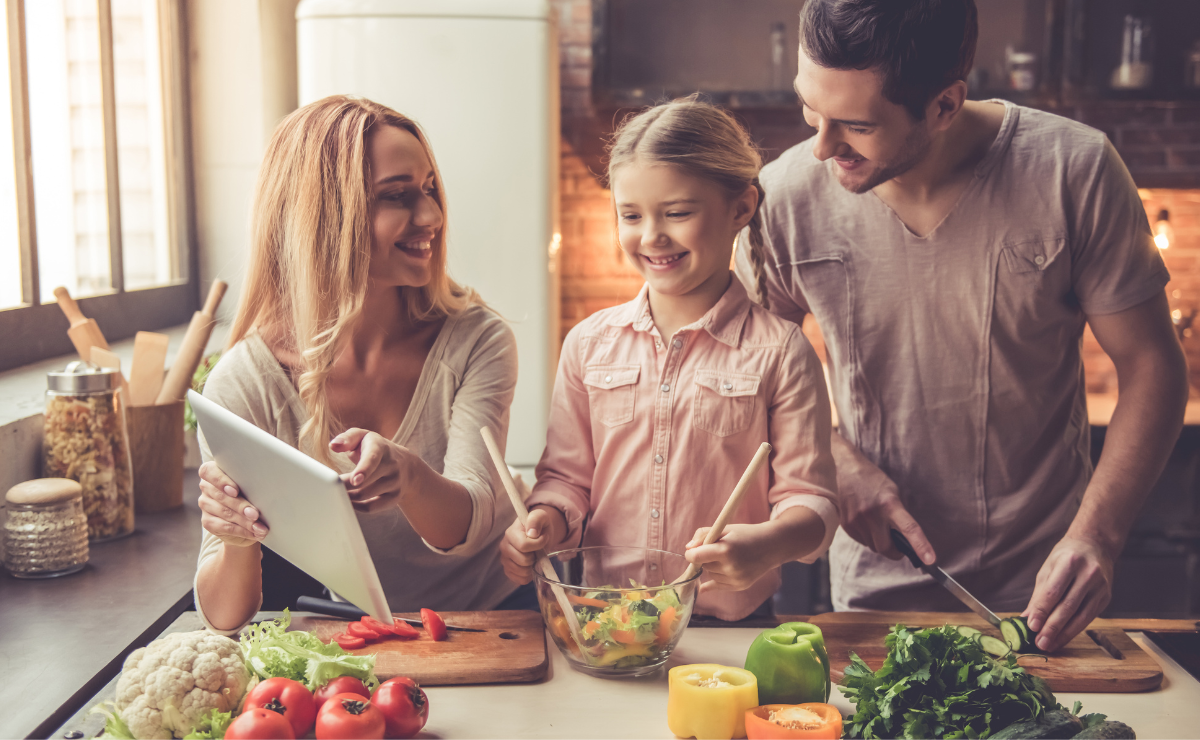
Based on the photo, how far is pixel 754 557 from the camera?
43.7 inches

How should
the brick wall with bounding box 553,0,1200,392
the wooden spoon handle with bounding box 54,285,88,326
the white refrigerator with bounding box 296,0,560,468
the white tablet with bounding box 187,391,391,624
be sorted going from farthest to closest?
the brick wall with bounding box 553,0,1200,392 → the white refrigerator with bounding box 296,0,560,468 → the wooden spoon handle with bounding box 54,285,88,326 → the white tablet with bounding box 187,391,391,624

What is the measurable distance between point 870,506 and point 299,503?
0.84 metres

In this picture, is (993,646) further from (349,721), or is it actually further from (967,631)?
(349,721)

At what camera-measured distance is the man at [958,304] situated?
1.27 meters

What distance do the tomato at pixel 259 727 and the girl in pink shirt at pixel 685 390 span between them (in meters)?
0.37

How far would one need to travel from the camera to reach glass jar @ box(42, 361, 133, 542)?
150 centimetres

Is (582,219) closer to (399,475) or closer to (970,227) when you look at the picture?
(970,227)

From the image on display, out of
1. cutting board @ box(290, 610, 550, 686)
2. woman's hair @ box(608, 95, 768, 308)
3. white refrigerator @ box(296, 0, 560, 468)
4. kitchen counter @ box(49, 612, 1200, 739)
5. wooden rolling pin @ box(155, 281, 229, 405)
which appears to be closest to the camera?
kitchen counter @ box(49, 612, 1200, 739)

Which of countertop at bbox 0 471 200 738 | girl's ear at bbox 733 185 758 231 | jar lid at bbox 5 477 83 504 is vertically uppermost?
girl's ear at bbox 733 185 758 231

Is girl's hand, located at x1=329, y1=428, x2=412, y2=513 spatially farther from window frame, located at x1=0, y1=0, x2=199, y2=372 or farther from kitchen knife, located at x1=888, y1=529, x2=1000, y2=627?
window frame, located at x1=0, y1=0, x2=199, y2=372

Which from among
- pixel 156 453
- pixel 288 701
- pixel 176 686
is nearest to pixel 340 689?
pixel 288 701

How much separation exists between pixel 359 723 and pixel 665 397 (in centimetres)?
63

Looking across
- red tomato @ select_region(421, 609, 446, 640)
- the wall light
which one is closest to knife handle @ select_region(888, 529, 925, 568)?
red tomato @ select_region(421, 609, 446, 640)

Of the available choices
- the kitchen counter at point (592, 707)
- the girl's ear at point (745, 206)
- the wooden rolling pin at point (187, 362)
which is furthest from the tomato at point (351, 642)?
the wooden rolling pin at point (187, 362)
